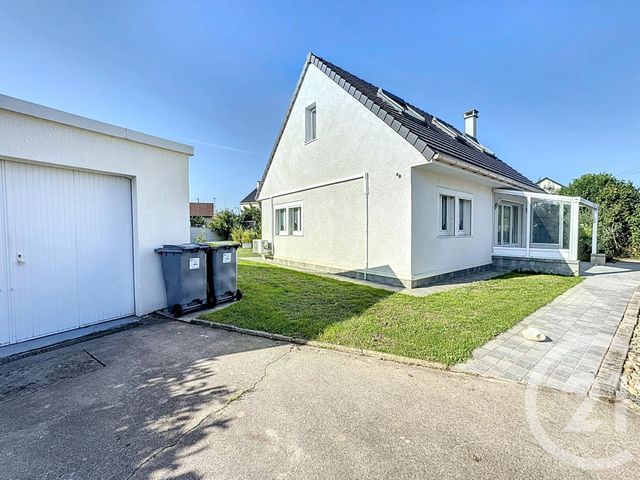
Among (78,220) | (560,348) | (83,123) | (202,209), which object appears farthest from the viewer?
(202,209)

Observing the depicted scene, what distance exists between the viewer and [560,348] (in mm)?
4426

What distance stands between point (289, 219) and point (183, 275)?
8358 mm

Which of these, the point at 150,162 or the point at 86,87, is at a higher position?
the point at 86,87

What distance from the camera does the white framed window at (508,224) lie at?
13.4 meters

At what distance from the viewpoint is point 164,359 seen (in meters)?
4.24

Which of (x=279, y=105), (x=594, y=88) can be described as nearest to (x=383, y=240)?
(x=279, y=105)

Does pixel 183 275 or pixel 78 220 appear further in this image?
pixel 183 275

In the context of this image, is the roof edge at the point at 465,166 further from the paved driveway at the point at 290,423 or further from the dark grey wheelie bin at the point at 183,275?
the dark grey wheelie bin at the point at 183,275

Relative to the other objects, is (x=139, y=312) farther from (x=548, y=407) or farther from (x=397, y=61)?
(x=397, y=61)

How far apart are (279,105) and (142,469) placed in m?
18.8

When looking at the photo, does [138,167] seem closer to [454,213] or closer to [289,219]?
[289,219]

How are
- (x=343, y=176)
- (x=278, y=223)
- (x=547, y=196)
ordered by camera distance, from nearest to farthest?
1. (x=343, y=176)
2. (x=547, y=196)
3. (x=278, y=223)

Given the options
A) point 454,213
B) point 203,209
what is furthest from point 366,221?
point 203,209

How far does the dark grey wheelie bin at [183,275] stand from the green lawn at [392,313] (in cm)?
60
